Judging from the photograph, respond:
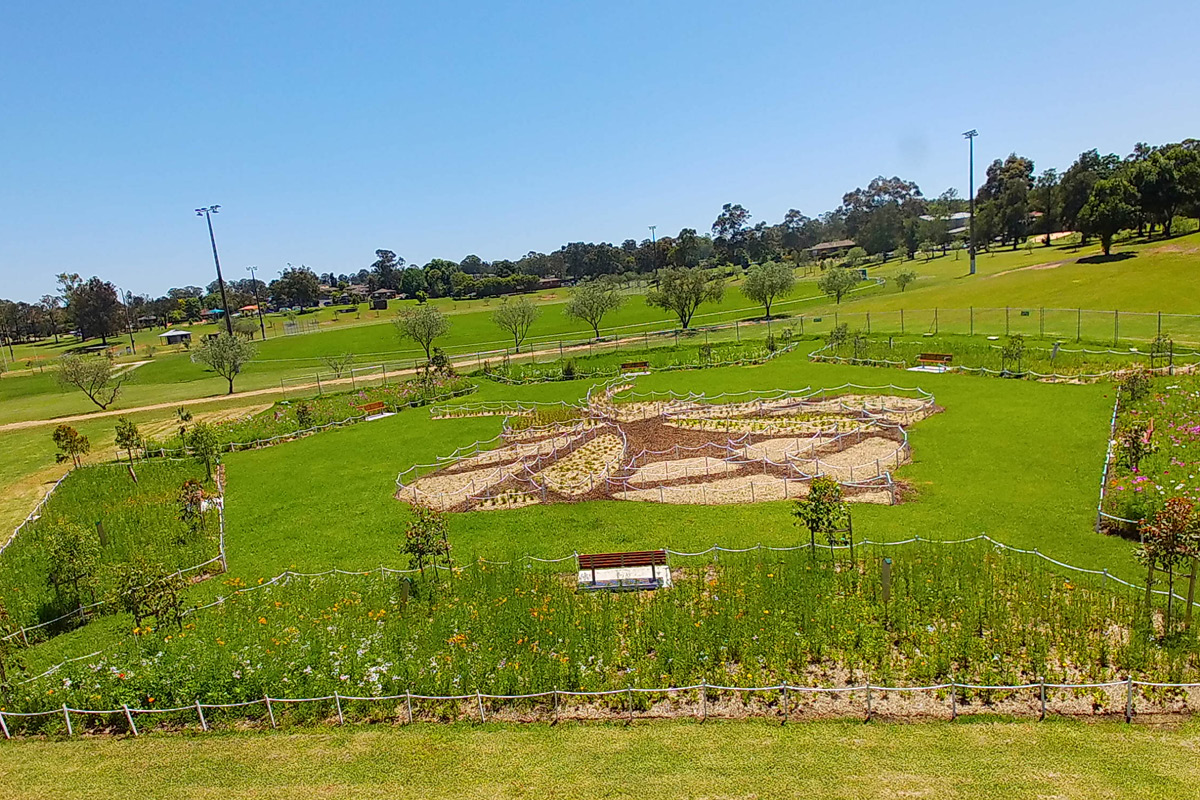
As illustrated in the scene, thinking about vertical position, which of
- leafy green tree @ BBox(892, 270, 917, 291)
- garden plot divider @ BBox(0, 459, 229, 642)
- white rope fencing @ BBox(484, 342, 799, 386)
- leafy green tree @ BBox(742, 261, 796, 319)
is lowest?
garden plot divider @ BBox(0, 459, 229, 642)

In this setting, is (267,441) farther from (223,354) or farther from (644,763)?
(644,763)

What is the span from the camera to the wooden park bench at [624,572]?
16.3m

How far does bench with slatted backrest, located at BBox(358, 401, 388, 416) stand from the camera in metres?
40.4

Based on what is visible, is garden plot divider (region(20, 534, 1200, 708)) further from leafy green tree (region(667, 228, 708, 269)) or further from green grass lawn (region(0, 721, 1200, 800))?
leafy green tree (region(667, 228, 708, 269))

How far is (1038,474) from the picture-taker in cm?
2209

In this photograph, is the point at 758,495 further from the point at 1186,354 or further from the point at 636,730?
the point at 1186,354

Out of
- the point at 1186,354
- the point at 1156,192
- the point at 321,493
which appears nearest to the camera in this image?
the point at 321,493

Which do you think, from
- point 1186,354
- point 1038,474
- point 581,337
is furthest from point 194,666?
point 581,337

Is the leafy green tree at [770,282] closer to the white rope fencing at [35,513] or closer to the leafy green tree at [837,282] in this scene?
the leafy green tree at [837,282]

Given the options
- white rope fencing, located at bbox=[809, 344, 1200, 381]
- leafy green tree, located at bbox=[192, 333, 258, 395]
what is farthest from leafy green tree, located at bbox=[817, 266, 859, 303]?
leafy green tree, located at bbox=[192, 333, 258, 395]

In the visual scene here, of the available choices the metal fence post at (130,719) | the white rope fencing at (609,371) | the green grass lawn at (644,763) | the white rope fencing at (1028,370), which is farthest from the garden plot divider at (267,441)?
the white rope fencing at (1028,370)

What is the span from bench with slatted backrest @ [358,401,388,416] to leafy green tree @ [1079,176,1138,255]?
70138 mm

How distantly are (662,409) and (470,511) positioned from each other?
15253mm

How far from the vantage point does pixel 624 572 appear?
16.6 metres
